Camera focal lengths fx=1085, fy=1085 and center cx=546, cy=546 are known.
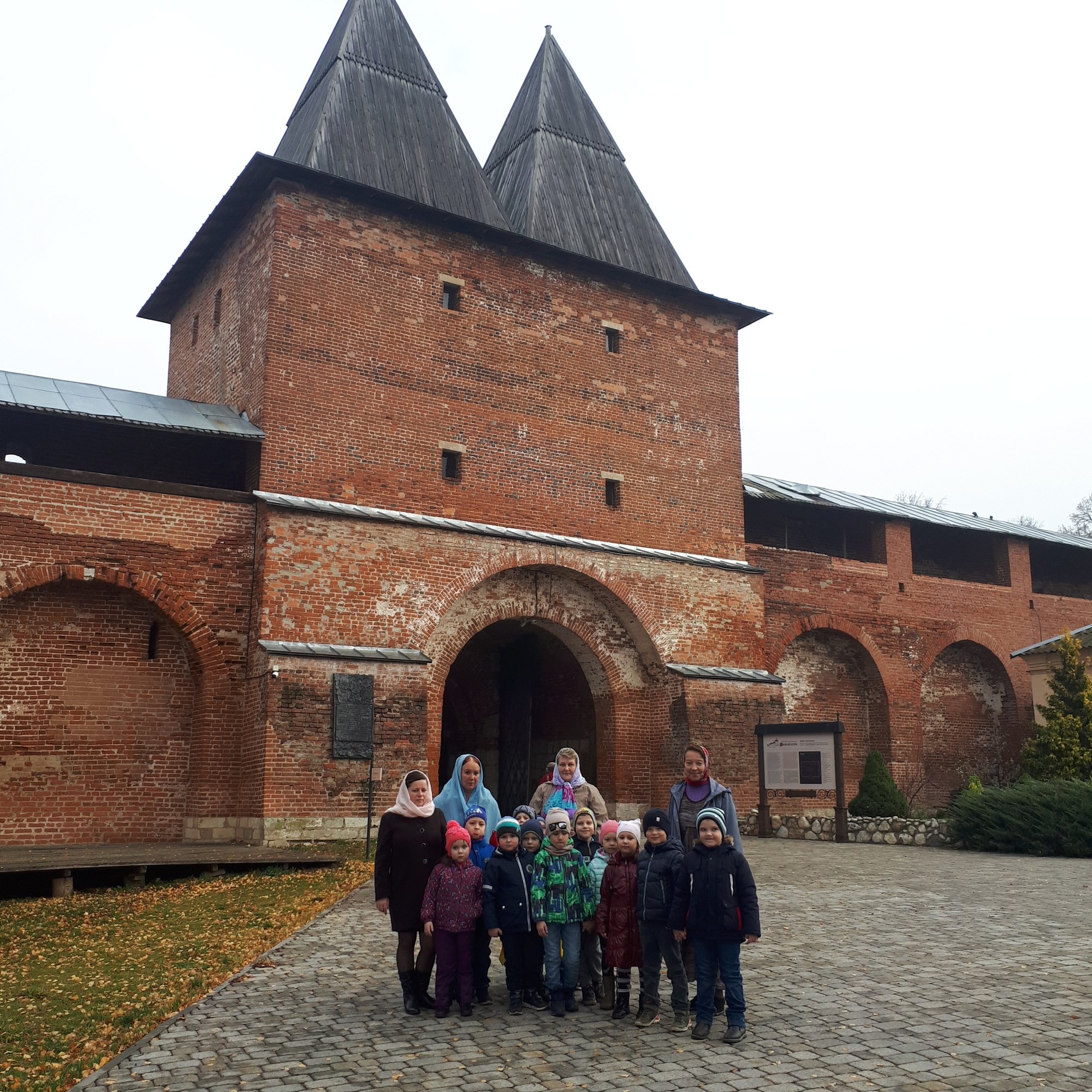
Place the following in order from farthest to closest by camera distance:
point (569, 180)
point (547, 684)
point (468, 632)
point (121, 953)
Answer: point (569, 180) → point (547, 684) → point (468, 632) → point (121, 953)

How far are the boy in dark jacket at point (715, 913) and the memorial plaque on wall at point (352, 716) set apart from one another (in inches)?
379

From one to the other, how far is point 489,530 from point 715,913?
11691 millimetres

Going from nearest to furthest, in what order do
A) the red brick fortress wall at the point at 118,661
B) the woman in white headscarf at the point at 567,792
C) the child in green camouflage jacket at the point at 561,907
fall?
the child in green camouflage jacket at the point at 561,907 → the woman in white headscarf at the point at 567,792 → the red brick fortress wall at the point at 118,661

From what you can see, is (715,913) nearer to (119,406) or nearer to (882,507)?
(119,406)

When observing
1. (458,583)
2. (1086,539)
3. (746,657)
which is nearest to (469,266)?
(458,583)

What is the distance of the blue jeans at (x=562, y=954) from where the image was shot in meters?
6.29

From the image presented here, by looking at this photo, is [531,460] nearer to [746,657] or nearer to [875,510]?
[746,657]

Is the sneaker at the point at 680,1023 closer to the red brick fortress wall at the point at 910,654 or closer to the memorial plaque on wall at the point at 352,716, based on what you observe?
the memorial plaque on wall at the point at 352,716

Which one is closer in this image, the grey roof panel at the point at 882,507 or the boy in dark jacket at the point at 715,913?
the boy in dark jacket at the point at 715,913

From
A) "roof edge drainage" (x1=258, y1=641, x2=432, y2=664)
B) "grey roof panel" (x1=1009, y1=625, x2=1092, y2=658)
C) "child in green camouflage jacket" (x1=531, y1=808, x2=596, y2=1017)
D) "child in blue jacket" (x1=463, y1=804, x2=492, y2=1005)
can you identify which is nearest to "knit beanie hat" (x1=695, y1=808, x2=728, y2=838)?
"child in green camouflage jacket" (x1=531, y1=808, x2=596, y2=1017)

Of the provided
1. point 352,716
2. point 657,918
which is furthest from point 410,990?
point 352,716

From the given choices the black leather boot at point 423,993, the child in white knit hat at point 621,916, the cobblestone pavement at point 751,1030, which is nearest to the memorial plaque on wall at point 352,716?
the cobblestone pavement at point 751,1030

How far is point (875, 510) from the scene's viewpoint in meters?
22.9

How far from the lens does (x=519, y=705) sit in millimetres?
20562
